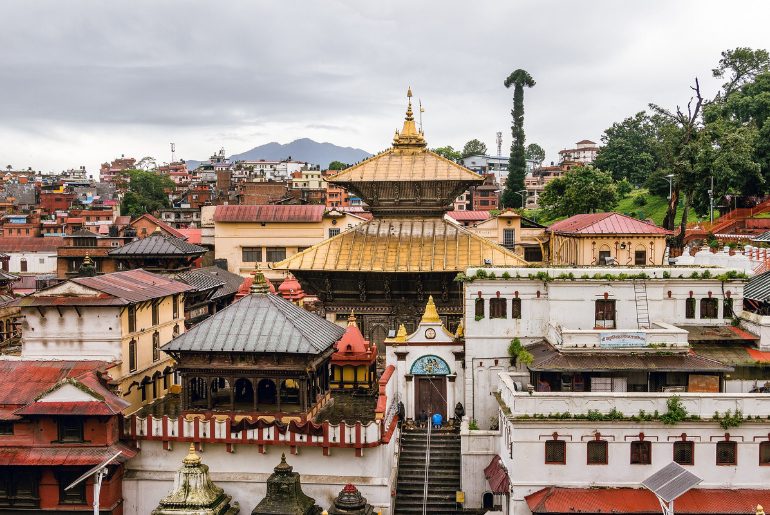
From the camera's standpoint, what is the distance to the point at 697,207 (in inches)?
3182

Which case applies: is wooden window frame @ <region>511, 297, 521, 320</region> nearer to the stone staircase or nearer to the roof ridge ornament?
the stone staircase

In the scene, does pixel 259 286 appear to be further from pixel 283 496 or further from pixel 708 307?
pixel 708 307

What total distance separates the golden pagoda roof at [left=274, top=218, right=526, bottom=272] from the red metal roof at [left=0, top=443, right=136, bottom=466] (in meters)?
12.8

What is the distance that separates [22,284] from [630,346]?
Result: 227ft

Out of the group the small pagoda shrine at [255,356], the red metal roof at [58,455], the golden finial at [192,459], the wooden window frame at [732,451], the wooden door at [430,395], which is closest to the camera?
the golden finial at [192,459]

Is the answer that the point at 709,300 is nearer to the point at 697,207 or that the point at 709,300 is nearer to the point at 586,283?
the point at 586,283

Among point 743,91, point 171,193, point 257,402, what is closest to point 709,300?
point 257,402

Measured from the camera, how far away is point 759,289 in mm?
37281

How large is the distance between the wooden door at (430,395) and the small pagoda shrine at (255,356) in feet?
14.5

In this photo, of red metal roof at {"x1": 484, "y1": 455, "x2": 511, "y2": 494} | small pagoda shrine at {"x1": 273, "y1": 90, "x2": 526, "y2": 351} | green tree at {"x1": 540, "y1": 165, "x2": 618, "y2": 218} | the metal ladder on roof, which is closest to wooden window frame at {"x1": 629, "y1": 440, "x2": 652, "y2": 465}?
red metal roof at {"x1": 484, "y1": 455, "x2": 511, "y2": 494}

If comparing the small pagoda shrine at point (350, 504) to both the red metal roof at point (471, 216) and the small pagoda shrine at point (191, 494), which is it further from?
the red metal roof at point (471, 216)

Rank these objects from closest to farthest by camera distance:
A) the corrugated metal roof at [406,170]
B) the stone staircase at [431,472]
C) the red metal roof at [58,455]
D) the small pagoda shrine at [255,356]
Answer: the red metal roof at [58,455]
the small pagoda shrine at [255,356]
the stone staircase at [431,472]
the corrugated metal roof at [406,170]

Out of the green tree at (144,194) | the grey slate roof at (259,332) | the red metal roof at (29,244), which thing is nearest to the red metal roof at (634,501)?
the grey slate roof at (259,332)

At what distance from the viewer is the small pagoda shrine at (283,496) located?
26094 millimetres
